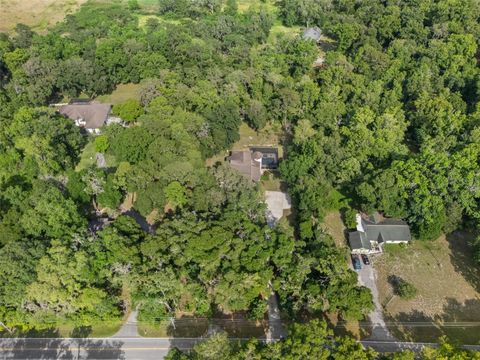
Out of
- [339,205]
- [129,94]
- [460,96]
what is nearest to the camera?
[339,205]

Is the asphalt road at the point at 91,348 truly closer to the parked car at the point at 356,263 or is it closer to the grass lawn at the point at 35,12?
the parked car at the point at 356,263

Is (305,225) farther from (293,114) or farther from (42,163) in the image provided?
(42,163)

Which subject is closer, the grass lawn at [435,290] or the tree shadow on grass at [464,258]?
the grass lawn at [435,290]

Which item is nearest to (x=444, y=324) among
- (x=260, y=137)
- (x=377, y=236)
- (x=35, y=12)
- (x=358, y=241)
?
(x=377, y=236)

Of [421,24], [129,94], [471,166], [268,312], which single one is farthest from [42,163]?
[421,24]

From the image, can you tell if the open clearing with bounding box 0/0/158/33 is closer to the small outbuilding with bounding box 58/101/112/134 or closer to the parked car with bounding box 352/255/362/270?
the small outbuilding with bounding box 58/101/112/134

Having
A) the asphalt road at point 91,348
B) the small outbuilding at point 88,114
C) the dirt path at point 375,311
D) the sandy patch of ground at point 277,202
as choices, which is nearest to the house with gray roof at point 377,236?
the dirt path at point 375,311

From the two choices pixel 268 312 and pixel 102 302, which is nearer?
pixel 102 302
